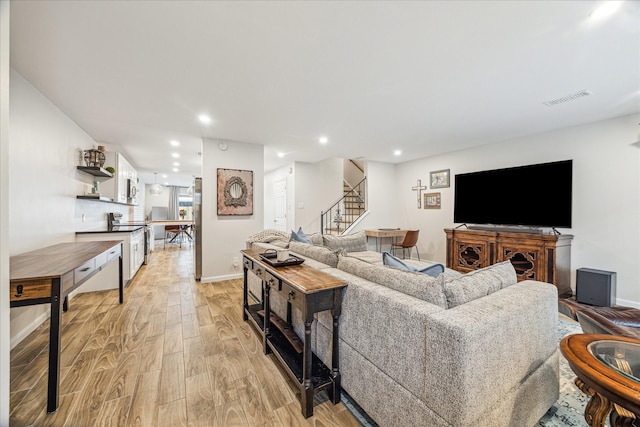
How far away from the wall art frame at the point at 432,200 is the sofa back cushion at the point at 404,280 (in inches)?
177

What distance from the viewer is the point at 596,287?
3.13 m

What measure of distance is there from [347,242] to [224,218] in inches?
87.2

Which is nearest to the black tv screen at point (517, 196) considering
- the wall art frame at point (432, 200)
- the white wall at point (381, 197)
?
the wall art frame at point (432, 200)

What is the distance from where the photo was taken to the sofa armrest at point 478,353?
99cm

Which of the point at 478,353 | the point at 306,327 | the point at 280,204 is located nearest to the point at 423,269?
the point at 478,353

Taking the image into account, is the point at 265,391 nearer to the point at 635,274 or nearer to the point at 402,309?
the point at 402,309

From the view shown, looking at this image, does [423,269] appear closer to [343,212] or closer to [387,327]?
[387,327]

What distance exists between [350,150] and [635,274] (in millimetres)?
4470

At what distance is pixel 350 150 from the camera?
5246mm

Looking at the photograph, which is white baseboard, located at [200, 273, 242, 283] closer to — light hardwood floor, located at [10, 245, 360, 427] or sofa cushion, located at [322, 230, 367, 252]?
light hardwood floor, located at [10, 245, 360, 427]

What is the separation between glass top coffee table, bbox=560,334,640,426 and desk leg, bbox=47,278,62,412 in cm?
266

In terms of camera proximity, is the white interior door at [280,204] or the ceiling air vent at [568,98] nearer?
the ceiling air vent at [568,98]

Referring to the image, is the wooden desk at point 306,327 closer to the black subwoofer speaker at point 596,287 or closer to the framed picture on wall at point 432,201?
the black subwoofer speaker at point 596,287

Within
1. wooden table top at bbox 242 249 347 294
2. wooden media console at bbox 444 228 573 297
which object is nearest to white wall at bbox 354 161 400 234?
wooden media console at bbox 444 228 573 297
